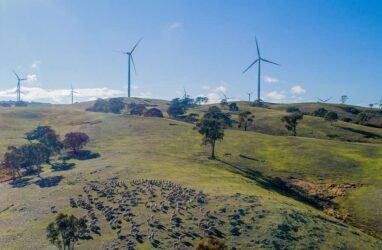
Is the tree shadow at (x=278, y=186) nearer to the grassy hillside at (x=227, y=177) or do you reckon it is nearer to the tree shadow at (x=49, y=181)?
the grassy hillside at (x=227, y=177)

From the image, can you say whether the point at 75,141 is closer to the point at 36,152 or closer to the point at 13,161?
the point at 36,152

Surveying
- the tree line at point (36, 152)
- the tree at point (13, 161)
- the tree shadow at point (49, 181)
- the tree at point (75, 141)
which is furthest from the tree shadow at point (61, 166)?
the tree at point (75, 141)

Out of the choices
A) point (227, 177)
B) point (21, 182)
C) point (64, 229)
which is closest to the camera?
point (64, 229)

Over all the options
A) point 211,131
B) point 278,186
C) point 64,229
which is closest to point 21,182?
point 64,229

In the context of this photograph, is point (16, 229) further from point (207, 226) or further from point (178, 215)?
point (207, 226)

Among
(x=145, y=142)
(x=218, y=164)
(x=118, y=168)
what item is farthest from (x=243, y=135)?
(x=118, y=168)

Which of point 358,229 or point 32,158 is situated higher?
point 32,158

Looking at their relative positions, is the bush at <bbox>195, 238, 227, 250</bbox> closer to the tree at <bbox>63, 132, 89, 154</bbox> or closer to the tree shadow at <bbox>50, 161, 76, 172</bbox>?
the tree shadow at <bbox>50, 161, 76, 172</bbox>
